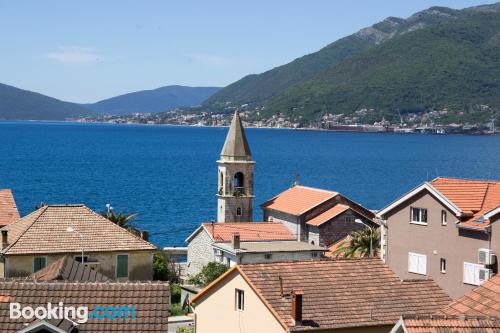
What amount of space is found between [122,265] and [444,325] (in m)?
24.9

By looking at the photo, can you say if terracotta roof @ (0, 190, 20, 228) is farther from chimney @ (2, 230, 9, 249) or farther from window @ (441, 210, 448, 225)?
window @ (441, 210, 448, 225)

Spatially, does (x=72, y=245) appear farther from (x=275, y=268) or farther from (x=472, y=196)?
(x=472, y=196)

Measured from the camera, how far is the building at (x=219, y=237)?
52.6 meters

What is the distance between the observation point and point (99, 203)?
346 feet

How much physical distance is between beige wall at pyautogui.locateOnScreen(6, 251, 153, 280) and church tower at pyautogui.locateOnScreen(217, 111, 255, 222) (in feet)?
76.4

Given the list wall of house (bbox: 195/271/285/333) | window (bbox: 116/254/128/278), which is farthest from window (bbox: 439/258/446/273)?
window (bbox: 116/254/128/278)

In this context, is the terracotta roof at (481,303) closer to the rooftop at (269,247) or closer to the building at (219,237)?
the rooftop at (269,247)

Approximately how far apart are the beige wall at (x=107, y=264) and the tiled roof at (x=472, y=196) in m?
12.4

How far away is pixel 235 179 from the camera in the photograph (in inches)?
2405

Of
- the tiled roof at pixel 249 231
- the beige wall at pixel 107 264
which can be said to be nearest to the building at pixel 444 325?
the beige wall at pixel 107 264

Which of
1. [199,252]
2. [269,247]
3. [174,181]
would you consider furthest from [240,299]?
[174,181]

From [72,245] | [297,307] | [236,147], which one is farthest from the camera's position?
[236,147]

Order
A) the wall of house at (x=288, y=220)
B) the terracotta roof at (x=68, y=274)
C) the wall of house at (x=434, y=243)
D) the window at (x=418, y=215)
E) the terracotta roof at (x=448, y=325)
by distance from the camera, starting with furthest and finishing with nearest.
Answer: the wall of house at (x=288, y=220)
the window at (x=418, y=215)
the wall of house at (x=434, y=243)
the terracotta roof at (x=68, y=274)
the terracotta roof at (x=448, y=325)

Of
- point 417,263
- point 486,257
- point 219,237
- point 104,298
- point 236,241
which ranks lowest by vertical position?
point 219,237
